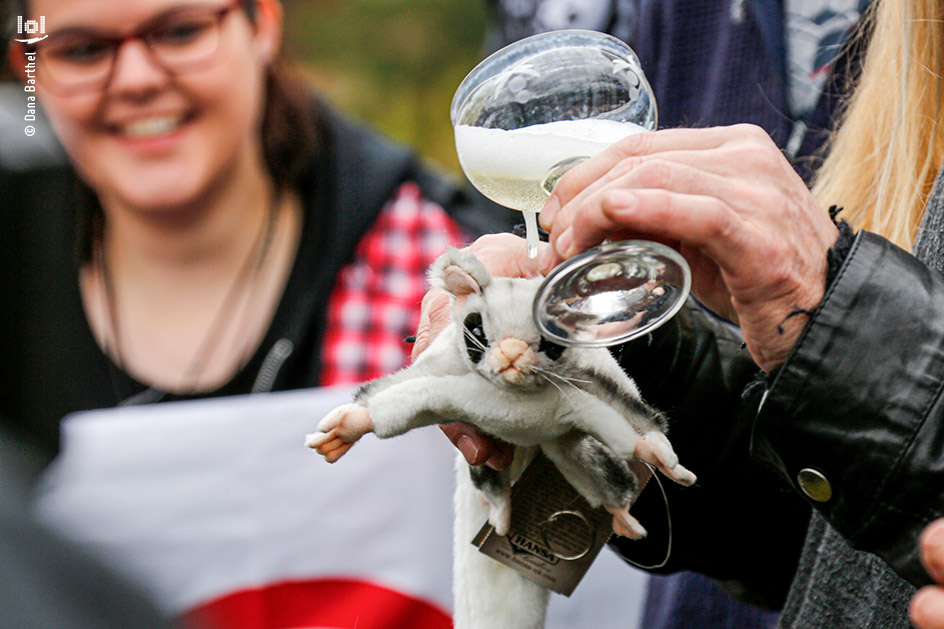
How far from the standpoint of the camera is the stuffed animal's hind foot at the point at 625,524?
81 centimetres

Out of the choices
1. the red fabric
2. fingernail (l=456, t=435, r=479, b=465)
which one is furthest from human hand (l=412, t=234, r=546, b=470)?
the red fabric

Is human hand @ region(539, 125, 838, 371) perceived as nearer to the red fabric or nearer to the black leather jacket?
the black leather jacket

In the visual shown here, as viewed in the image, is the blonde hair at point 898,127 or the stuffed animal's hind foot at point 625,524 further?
the blonde hair at point 898,127

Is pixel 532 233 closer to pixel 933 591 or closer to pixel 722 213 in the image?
pixel 722 213

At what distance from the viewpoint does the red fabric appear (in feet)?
6.24

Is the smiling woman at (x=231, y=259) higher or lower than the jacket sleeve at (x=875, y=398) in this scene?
lower

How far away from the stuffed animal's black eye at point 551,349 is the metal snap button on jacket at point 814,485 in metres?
0.27

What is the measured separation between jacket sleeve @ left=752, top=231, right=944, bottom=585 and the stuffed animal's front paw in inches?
15.7

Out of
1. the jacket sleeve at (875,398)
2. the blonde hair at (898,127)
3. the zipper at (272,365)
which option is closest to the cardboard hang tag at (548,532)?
the jacket sleeve at (875,398)

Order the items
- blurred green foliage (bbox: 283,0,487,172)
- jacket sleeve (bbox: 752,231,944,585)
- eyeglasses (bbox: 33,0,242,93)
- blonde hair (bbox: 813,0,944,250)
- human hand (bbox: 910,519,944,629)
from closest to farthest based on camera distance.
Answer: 1. human hand (bbox: 910,519,944,629)
2. jacket sleeve (bbox: 752,231,944,585)
3. blonde hair (bbox: 813,0,944,250)
4. eyeglasses (bbox: 33,0,242,93)
5. blurred green foliage (bbox: 283,0,487,172)

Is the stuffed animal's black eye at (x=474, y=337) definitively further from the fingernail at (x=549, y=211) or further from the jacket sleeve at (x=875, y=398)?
the jacket sleeve at (x=875, y=398)

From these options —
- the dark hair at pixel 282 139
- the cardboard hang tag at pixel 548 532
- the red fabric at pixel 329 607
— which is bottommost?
the red fabric at pixel 329 607

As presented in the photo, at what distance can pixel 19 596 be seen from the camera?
16.4 inches

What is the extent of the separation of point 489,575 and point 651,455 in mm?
269
